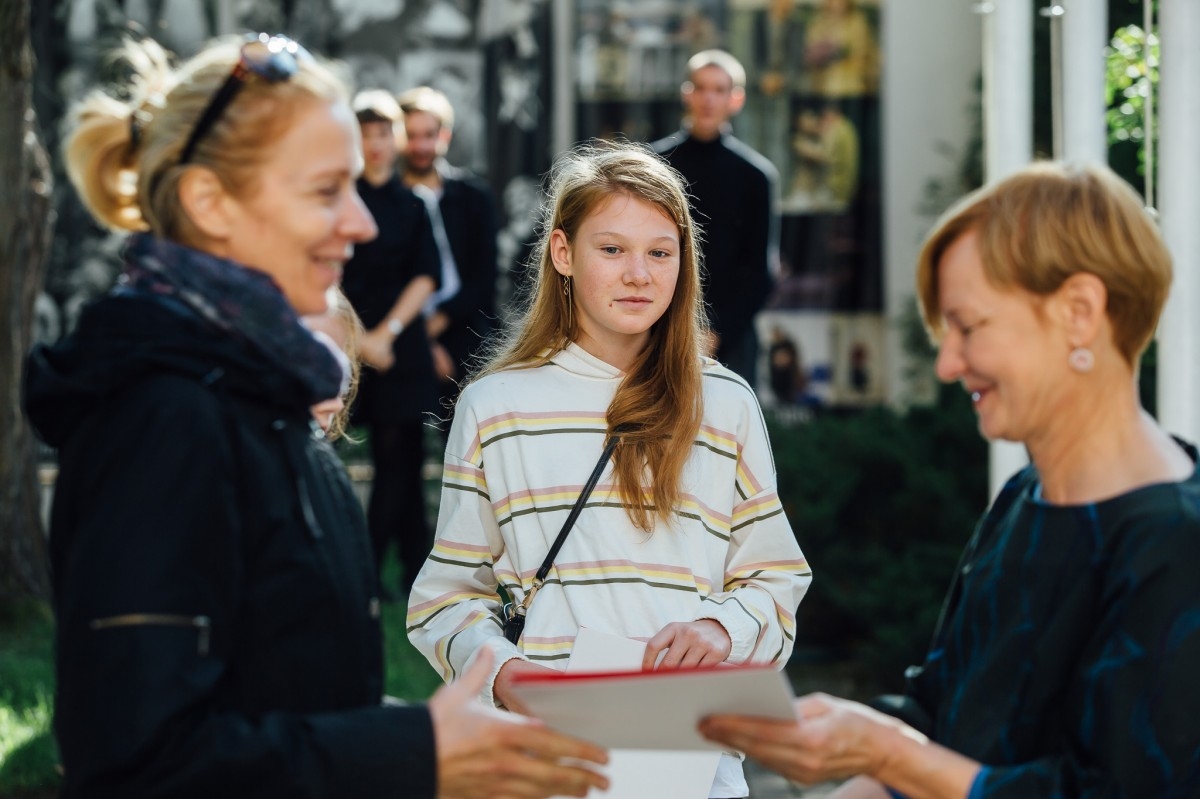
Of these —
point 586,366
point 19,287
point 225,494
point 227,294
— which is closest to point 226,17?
point 19,287

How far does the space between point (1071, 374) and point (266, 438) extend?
104 centimetres

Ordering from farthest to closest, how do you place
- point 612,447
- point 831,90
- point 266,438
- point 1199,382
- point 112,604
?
point 831,90, point 1199,382, point 612,447, point 266,438, point 112,604

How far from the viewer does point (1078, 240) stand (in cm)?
212

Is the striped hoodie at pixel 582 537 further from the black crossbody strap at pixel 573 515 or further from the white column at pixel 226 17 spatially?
the white column at pixel 226 17

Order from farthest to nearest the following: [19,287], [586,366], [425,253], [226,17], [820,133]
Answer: [820,133] → [226,17] → [425,253] → [19,287] → [586,366]

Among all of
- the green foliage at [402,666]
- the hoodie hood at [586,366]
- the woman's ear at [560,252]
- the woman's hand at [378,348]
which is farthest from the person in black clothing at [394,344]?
the hoodie hood at [586,366]

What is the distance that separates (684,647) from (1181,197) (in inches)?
81.4

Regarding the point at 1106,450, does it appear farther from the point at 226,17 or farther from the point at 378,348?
the point at 226,17

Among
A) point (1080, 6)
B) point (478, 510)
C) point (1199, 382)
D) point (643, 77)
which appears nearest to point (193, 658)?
point (478, 510)

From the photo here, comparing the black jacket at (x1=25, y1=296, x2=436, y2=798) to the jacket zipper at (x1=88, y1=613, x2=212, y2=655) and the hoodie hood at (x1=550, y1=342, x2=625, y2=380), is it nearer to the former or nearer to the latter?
the jacket zipper at (x1=88, y1=613, x2=212, y2=655)

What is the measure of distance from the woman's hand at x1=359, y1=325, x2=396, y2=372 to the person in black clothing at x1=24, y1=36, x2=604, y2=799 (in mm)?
5026

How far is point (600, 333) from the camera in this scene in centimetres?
341

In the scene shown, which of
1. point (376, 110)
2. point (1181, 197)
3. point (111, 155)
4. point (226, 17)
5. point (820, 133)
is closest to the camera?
point (111, 155)

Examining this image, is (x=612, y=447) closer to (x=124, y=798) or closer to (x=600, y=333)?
(x=600, y=333)
